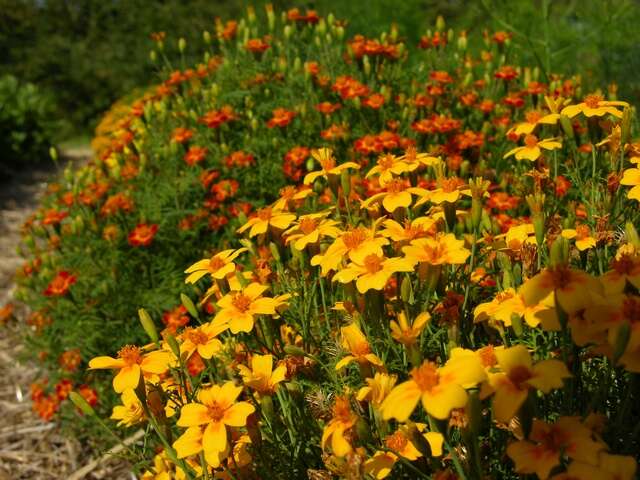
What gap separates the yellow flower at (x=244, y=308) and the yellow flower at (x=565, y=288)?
0.62 meters

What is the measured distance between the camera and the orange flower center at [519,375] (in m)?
1.20

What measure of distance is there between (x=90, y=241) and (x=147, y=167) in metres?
0.57

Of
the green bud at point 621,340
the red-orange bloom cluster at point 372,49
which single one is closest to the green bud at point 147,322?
the green bud at point 621,340

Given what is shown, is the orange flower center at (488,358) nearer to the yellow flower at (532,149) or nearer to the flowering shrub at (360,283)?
the flowering shrub at (360,283)

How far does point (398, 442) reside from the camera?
1418mm

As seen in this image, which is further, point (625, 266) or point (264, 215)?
point (264, 215)

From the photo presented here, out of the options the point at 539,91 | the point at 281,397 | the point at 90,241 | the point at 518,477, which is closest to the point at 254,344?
the point at 281,397

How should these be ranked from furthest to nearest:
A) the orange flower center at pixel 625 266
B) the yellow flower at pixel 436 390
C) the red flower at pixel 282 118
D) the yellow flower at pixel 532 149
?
1. the red flower at pixel 282 118
2. the yellow flower at pixel 532 149
3. the orange flower center at pixel 625 266
4. the yellow flower at pixel 436 390

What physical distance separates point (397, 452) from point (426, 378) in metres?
0.29

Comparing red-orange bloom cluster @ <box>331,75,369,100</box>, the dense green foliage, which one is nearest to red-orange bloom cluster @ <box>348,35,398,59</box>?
red-orange bloom cluster @ <box>331,75,369,100</box>

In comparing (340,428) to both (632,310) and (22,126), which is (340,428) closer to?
(632,310)

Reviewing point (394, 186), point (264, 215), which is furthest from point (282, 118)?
point (394, 186)

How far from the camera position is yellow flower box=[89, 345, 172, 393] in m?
1.55

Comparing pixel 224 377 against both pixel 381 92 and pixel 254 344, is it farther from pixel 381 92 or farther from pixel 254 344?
pixel 381 92
